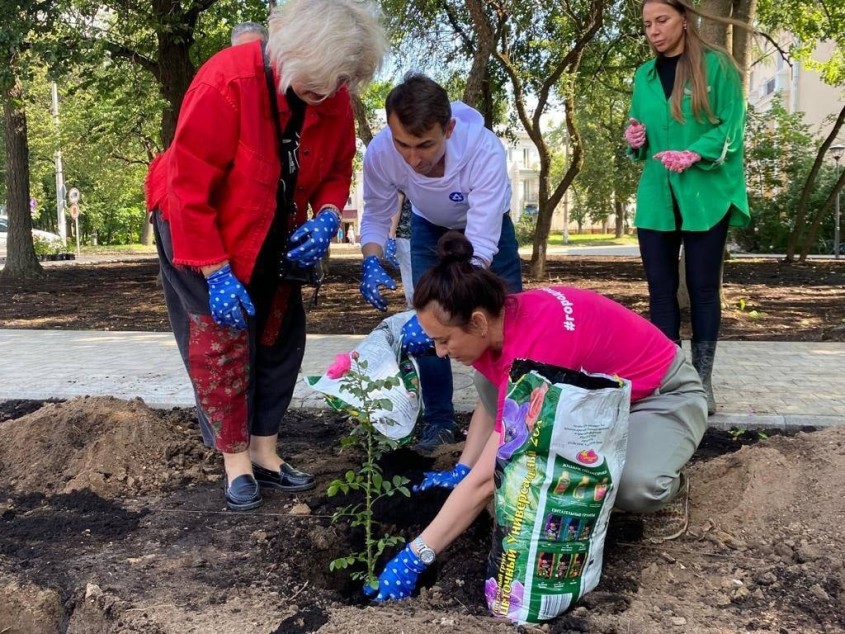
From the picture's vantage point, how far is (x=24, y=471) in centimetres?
343

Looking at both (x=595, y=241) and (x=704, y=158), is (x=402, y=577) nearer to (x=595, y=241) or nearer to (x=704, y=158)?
(x=704, y=158)

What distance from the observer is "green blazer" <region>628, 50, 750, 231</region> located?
3.71 meters

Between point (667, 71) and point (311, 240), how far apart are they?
206 centimetres

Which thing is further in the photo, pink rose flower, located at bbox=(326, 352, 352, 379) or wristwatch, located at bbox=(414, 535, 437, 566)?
pink rose flower, located at bbox=(326, 352, 352, 379)

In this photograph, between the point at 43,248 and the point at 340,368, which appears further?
the point at 43,248

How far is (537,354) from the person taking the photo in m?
2.24

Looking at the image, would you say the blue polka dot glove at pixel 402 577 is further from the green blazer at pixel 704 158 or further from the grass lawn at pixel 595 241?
the grass lawn at pixel 595 241

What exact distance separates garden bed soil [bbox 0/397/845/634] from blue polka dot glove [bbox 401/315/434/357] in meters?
0.53

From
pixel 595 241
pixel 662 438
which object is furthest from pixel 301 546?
pixel 595 241

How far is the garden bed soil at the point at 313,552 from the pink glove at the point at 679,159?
1309 mm

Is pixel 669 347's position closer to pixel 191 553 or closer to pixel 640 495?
pixel 640 495

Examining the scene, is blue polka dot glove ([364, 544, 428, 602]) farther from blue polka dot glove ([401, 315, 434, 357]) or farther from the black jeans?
the black jeans

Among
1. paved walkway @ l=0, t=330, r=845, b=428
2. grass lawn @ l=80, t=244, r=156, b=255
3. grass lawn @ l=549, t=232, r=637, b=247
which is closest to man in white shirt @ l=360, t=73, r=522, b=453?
paved walkway @ l=0, t=330, r=845, b=428

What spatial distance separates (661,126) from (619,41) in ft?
35.4
